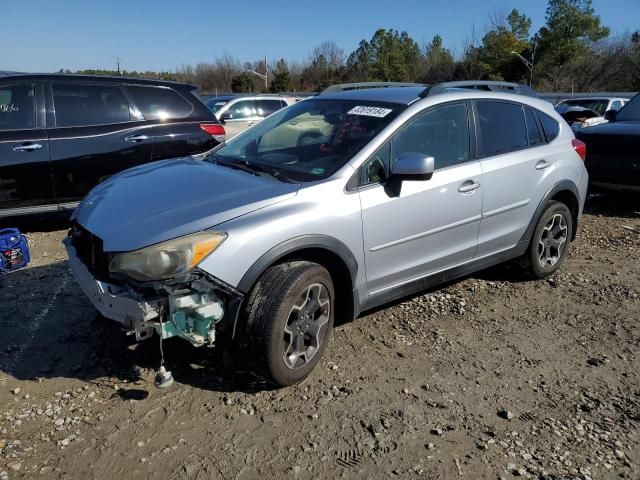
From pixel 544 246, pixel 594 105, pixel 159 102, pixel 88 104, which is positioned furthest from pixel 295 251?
pixel 594 105

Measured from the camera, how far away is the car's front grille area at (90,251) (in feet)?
9.70

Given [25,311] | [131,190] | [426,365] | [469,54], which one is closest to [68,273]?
[25,311]

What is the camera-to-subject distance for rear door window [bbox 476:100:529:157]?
421 centimetres

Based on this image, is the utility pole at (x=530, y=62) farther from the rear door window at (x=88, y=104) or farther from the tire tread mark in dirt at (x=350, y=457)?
the tire tread mark in dirt at (x=350, y=457)

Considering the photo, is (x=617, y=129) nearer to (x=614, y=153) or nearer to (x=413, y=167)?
(x=614, y=153)

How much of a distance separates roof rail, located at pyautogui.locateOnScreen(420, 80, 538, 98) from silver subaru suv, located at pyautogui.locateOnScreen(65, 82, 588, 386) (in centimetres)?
2

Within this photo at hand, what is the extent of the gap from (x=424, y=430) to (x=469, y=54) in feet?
234

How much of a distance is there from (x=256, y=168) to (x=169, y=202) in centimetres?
76

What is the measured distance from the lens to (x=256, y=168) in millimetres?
3658

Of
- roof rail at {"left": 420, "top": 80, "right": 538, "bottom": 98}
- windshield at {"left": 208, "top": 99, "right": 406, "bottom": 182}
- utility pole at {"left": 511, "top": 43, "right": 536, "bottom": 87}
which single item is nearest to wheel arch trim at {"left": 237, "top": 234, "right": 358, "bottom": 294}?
windshield at {"left": 208, "top": 99, "right": 406, "bottom": 182}

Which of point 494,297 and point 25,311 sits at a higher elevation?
point 25,311

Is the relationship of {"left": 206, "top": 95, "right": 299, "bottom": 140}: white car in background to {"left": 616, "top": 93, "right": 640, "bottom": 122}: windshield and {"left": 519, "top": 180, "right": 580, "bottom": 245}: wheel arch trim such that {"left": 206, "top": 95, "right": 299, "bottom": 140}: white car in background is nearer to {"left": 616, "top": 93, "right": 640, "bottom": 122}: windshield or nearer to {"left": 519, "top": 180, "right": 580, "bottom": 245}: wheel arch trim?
{"left": 616, "top": 93, "right": 640, "bottom": 122}: windshield

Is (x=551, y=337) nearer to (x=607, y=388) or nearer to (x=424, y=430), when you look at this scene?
(x=607, y=388)

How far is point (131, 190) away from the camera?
3408 millimetres
